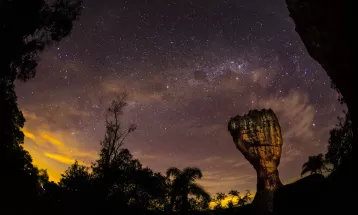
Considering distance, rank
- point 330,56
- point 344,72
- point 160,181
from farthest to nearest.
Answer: point 160,181, point 330,56, point 344,72

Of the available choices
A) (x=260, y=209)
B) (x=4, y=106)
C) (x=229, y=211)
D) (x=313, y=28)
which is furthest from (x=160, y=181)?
(x=313, y=28)

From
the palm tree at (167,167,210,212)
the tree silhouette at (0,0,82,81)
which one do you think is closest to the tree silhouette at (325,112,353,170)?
the palm tree at (167,167,210,212)

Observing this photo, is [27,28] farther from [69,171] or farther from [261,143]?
[261,143]

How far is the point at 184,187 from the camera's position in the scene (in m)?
26.9

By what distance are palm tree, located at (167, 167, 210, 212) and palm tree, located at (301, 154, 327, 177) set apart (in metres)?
15.6

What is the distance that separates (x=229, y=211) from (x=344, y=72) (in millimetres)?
21343

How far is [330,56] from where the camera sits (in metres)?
7.02

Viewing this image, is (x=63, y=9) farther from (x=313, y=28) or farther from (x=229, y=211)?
(x=229, y=211)

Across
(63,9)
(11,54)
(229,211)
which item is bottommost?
(229,211)

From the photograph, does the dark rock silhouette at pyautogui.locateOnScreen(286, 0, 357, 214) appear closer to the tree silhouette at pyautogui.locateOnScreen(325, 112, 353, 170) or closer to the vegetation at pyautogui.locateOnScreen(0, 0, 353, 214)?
the vegetation at pyautogui.locateOnScreen(0, 0, 353, 214)

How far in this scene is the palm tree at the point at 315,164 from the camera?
→ 3044 centimetres

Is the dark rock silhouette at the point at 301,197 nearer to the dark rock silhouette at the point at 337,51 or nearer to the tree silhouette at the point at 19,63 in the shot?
the dark rock silhouette at the point at 337,51

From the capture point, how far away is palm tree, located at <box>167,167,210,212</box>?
86.4ft

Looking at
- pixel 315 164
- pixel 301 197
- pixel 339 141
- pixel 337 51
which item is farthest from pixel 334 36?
pixel 315 164
